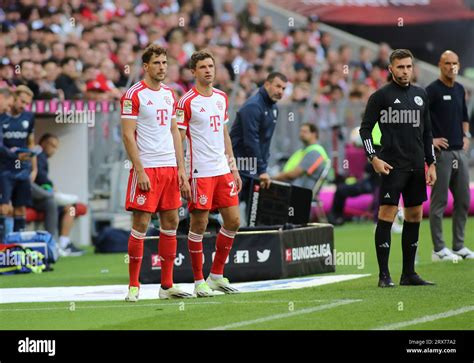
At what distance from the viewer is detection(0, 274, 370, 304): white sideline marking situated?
11758 mm

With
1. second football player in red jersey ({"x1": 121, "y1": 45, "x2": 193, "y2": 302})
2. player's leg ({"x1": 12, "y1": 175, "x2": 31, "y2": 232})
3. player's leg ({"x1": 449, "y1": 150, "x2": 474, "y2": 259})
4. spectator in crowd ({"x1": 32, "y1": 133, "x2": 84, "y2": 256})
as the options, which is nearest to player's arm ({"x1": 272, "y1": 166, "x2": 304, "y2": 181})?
spectator in crowd ({"x1": 32, "y1": 133, "x2": 84, "y2": 256})

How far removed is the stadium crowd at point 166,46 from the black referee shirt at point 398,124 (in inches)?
333

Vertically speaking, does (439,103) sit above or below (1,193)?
above

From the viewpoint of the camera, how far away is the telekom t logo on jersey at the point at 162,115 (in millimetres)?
11055

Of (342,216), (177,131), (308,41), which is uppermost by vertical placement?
(308,41)

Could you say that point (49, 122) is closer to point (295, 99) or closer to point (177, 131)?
point (295, 99)

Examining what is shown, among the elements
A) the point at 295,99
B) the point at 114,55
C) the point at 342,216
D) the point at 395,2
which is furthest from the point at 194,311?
the point at 395,2

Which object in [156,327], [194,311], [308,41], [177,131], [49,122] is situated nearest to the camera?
[156,327]

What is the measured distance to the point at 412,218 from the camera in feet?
38.1

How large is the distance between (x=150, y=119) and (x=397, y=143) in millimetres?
2278

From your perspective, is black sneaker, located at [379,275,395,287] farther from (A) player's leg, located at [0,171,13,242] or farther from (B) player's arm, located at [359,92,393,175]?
(A) player's leg, located at [0,171,13,242]

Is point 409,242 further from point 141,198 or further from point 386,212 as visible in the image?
point 141,198
